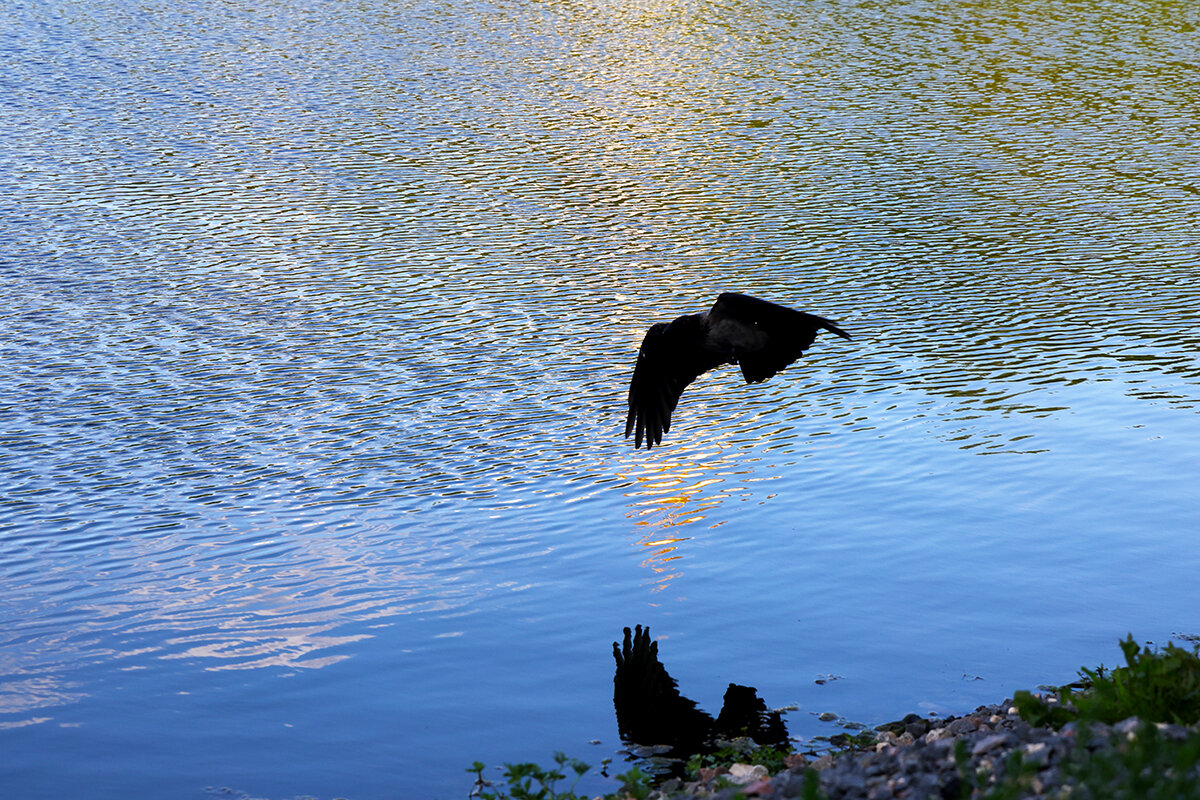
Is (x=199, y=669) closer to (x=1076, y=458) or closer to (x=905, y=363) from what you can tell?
(x=1076, y=458)

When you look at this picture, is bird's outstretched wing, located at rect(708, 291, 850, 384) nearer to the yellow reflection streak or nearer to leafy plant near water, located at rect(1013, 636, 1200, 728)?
the yellow reflection streak

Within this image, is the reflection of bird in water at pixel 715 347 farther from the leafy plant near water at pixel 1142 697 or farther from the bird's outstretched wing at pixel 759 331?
the leafy plant near water at pixel 1142 697

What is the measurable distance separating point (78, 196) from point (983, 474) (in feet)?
58.0

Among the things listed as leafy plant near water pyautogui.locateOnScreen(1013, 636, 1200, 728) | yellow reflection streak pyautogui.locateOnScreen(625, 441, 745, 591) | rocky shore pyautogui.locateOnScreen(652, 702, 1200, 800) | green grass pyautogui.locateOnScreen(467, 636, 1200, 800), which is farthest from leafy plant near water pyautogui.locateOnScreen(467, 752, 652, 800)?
yellow reflection streak pyautogui.locateOnScreen(625, 441, 745, 591)

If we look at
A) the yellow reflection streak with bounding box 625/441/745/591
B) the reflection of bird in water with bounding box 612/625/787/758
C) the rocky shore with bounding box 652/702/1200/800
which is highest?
the yellow reflection streak with bounding box 625/441/745/591

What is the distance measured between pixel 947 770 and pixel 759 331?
469cm

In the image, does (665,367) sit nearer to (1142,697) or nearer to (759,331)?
(759,331)

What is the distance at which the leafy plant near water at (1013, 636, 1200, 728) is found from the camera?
7309 millimetres

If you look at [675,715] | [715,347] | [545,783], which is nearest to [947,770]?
[545,783]

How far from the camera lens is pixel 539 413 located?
15.9 metres

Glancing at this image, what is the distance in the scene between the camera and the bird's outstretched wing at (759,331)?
34.8 feet

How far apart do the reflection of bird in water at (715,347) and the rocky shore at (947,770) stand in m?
3.62

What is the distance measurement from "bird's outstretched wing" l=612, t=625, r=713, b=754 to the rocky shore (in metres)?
1.18

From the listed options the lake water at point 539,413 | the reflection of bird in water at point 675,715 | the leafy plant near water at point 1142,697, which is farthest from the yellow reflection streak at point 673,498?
the leafy plant near water at point 1142,697
